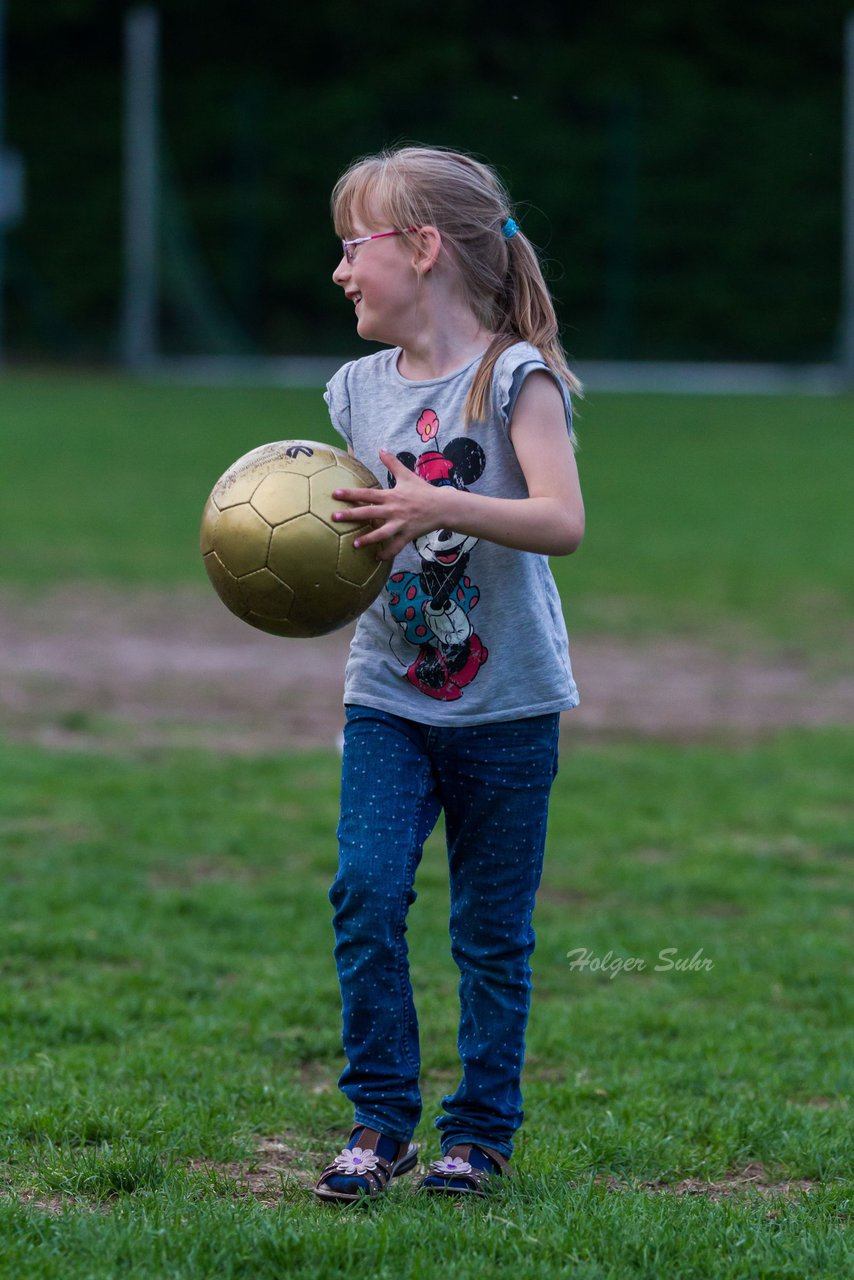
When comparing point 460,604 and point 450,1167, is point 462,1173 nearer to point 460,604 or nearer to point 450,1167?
point 450,1167

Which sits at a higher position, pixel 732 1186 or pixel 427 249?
pixel 427 249

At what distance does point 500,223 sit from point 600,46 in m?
39.0

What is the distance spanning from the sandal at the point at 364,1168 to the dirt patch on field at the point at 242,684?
452 cm

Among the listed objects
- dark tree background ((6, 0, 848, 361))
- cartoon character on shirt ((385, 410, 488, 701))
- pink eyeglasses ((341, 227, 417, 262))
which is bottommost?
cartoon character on shirt ((385, 410, 488, 701))

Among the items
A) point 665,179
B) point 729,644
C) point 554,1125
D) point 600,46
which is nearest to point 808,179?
point 665,179

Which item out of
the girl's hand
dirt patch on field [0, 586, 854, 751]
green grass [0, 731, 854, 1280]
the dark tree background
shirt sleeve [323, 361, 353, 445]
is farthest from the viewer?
the dark tree background

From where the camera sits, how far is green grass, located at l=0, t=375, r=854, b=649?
12.1m

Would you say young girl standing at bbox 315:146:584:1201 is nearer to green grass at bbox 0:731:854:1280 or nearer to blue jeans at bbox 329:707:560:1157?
blue jeans at bbox 329:707:560:1157

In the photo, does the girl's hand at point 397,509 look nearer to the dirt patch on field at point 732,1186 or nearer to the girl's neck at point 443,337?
the girl's neck at point 443,337

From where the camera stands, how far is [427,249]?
138 inches

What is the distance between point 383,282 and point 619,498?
14.0 metres

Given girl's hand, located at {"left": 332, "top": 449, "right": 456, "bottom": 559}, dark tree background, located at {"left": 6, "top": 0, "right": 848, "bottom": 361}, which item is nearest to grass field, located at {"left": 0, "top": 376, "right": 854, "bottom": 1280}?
girl's hand, located at {"left": 332, "top": 449, "right": 456, "bottom": 559}

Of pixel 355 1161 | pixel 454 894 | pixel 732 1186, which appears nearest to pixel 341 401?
pixel 454 894

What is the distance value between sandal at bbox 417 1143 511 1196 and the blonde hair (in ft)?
4.82
